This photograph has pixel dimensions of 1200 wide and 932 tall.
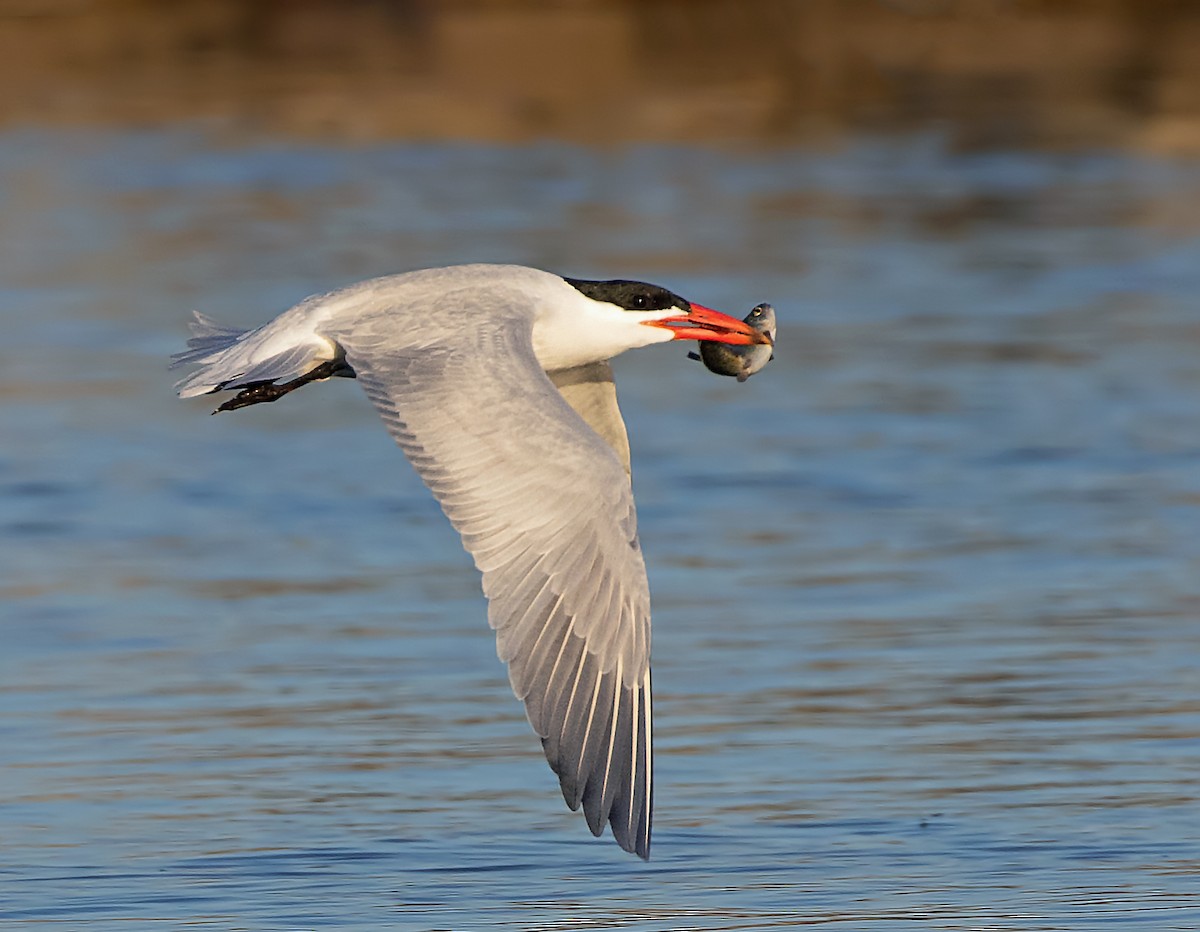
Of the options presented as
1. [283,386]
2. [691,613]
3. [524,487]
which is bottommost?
[691,613]

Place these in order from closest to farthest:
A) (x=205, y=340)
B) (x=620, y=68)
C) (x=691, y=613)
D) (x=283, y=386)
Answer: (x=283, y=386) → (x=205, y=340) → (x=691, y=613) → (x=620, y=68)

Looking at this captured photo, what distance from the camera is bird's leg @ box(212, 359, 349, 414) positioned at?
294 inches

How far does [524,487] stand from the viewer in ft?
21.0

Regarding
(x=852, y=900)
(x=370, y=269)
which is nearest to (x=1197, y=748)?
(x=852, y=900)

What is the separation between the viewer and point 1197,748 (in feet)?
25.9

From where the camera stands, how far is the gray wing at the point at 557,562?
241 inches

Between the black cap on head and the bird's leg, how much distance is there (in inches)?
28.7

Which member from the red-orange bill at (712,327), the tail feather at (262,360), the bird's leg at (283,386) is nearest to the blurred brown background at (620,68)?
the red-orange bill at (712,327)

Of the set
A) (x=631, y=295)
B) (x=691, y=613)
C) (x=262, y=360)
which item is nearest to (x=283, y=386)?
(x=262, y=360)

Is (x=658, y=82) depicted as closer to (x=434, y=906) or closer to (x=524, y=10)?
(x=524, y=10)

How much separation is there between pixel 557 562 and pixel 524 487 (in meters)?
0.21

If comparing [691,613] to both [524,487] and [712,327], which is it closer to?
[712,327]

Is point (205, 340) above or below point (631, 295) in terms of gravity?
below

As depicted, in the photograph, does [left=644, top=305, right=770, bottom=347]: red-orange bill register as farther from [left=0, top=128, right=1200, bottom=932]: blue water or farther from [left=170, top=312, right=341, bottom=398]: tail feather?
[left=0, top=128, right=1200, bottom=932]: blue water
